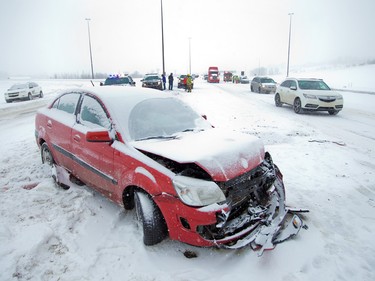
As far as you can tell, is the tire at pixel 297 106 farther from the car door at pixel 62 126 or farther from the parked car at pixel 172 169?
the car door at pixel 62 126

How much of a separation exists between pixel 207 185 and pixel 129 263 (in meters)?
1.16

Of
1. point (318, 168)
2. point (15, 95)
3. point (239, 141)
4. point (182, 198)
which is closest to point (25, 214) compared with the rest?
point (182, 198)

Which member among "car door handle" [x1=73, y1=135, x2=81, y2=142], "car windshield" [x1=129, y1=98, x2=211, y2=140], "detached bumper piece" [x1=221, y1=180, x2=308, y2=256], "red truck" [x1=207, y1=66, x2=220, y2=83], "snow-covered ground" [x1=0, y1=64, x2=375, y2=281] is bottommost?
"snow-covered ground" [x1=0, y1=64, x2=375, y2=281]

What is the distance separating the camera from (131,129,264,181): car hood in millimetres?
2775

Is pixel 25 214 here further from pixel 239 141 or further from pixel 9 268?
A: pixel 239 141

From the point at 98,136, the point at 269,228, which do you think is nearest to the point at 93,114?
the point at 98,136

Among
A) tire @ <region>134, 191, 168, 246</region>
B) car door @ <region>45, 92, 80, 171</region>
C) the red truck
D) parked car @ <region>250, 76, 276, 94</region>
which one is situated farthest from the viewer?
the red truck

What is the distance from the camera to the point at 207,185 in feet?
8.86

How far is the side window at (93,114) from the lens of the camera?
12.1 feet

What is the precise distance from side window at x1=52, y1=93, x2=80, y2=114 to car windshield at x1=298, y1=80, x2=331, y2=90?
11.3 m

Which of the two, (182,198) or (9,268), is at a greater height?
(182,198)

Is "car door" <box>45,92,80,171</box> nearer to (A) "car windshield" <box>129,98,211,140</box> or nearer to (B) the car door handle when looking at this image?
(B) the car door handle

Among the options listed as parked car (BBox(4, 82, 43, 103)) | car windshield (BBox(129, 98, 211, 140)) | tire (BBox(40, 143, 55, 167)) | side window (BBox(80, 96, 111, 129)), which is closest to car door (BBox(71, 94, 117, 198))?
side window (BBox(80, 96, 111, 129))

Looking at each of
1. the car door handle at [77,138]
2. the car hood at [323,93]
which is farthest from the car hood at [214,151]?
the car hood at [323,93]
